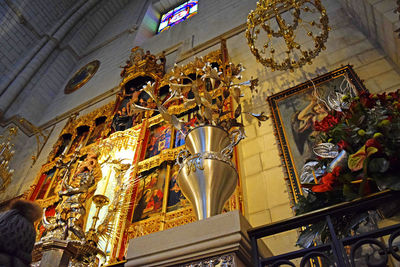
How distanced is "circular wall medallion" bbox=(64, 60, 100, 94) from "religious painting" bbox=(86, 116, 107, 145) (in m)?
3.59

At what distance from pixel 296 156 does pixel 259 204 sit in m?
0.72

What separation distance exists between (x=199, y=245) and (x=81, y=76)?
34.9 ft

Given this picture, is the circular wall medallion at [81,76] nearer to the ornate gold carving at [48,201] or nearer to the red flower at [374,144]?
the ornate gold carving at [48,201]

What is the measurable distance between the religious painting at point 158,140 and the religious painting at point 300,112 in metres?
1.82

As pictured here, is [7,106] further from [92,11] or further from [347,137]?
[347,137]

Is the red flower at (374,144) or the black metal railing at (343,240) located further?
the red flower at (374,144)

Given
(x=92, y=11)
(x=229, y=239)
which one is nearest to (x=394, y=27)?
(x=229, y=239)

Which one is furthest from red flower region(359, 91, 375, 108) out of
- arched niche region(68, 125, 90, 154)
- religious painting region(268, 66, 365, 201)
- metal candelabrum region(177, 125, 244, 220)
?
arched niche region(68, 125, 90, 154)

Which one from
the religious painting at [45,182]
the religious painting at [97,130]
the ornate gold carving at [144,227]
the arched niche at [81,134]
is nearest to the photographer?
the ornate gold carving at [144,227]

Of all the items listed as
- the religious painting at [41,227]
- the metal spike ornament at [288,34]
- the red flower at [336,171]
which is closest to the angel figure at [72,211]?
the religious painting at [41,227]

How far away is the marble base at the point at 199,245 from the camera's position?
1.53 m

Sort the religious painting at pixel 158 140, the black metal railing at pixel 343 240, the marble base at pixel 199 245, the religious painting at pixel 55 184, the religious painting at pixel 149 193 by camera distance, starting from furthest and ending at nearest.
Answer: the religious painting at pixel 55 184, the religious painting at pixel 158 140, the religious painting at pixel 149 193, the marble base at pixel 199 245, the black metal railing at pixel 343 240

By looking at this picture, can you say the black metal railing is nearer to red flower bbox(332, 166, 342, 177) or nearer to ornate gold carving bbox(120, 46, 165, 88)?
red flower bbox(332, 166, 342, 177)

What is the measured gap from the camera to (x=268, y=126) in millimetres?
4441
